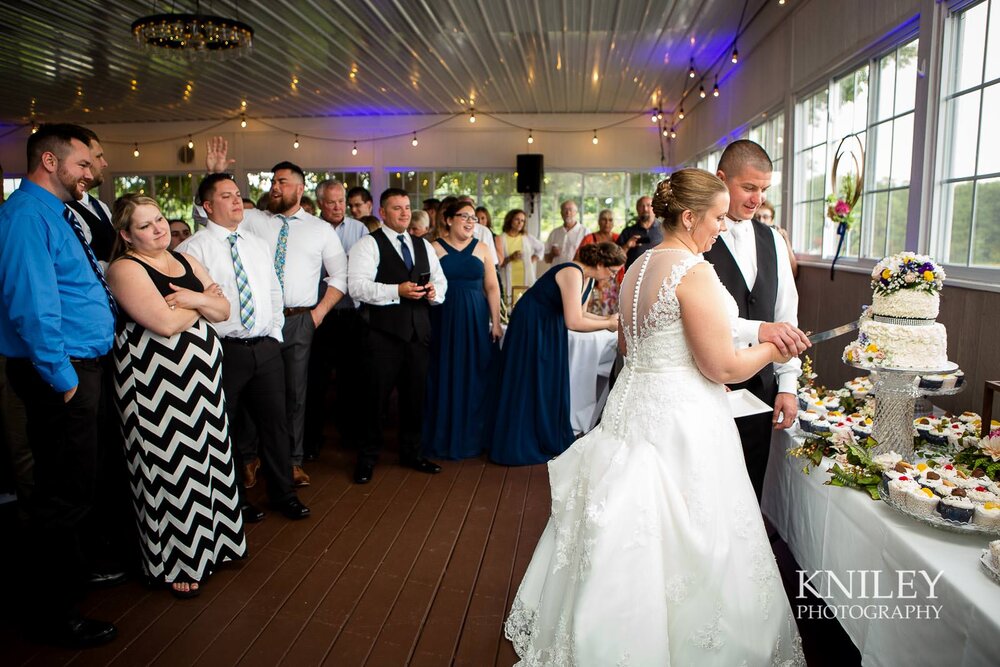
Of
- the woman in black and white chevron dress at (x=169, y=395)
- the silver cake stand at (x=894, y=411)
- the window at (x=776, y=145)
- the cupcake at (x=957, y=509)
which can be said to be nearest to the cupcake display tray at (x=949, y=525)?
the cupcake at (x=957, y=509)

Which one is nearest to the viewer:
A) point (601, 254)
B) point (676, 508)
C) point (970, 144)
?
point (676, 508)

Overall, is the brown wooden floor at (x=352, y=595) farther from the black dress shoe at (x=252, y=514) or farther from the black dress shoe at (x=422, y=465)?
the black dress shoe at (x=422, y=465)

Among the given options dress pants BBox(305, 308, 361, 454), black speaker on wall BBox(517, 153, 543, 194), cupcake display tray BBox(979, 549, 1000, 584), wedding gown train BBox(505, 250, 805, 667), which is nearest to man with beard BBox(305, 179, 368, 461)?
dress pants BBox(305, 308, 361, 454)

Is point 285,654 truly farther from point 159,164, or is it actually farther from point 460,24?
point 159,164

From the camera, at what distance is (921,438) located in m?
2.22

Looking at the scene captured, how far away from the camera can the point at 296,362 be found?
12.6ft

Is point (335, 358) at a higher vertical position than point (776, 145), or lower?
lower

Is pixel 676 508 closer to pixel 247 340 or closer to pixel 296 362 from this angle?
pixel 247 340

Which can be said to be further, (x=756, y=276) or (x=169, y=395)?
(x=169, y=395)

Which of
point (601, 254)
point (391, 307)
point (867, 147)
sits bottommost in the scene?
point (391, 307)

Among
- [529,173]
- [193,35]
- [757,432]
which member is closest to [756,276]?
[757,432]

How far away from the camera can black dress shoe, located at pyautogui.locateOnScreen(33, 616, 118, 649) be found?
2391 millimetres

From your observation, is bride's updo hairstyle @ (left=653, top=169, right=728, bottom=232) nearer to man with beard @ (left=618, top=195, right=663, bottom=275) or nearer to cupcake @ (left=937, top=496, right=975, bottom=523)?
cupcake @ (left=937, top=496, right=975, bottom=523)

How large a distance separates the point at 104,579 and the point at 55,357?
3.52ft
